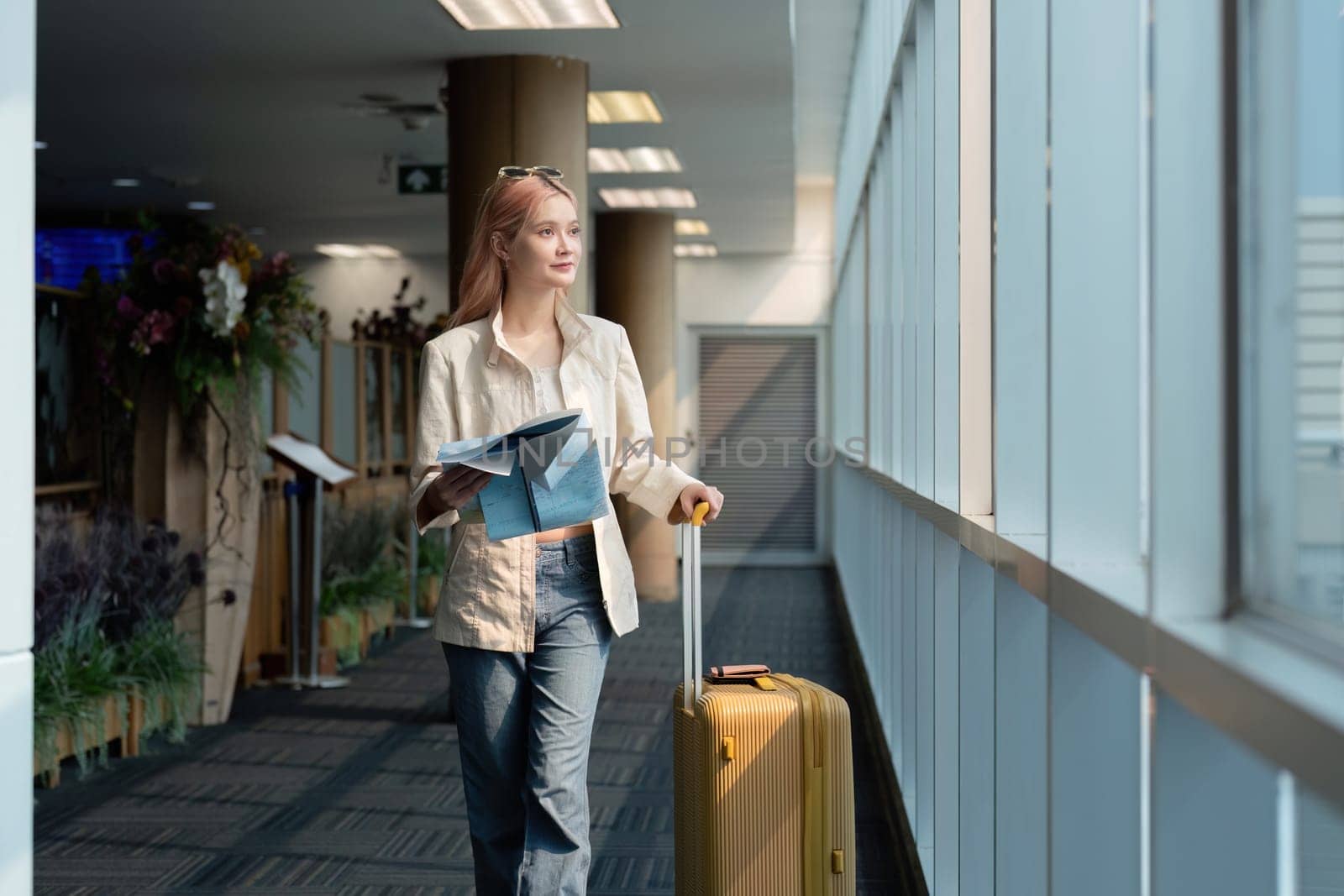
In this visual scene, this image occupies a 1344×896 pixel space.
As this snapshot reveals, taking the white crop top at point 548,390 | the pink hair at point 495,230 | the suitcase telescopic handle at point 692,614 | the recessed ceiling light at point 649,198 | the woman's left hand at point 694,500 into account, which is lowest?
the suitcase telescopic handle at point 692,614

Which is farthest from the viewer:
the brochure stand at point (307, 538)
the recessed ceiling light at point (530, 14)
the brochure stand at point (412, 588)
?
the brochure stand at point (412, 588)

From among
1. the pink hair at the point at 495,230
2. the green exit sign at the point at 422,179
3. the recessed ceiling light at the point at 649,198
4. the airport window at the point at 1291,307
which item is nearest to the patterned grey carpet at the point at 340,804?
the pink hair at the point at 495,230

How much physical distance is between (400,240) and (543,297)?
10165mm

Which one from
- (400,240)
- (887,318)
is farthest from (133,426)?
(400,240)

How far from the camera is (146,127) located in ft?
24.9

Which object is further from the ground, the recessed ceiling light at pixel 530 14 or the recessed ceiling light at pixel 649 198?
the recessed ceiling light at pixel 649 198

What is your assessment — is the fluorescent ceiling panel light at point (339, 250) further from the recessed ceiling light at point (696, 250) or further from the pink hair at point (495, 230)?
the pink hair at point (495, 230)

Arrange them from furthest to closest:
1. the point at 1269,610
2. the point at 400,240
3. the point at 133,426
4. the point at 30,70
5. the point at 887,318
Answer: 1. the point at 400,240
2. the point at 133,426
3. the point at 887,318
4. the point at 30,70
5. the point at 1269,610

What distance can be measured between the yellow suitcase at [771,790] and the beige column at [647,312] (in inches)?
304

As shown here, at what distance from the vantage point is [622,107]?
7.22m

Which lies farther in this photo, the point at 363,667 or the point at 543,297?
the point at 363,667

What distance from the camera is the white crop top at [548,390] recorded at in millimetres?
2600

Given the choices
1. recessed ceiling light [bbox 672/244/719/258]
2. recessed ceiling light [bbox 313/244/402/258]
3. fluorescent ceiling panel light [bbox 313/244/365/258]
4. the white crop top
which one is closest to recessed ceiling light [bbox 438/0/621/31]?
the white crop top

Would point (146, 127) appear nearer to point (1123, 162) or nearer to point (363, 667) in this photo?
point (363, 667)
